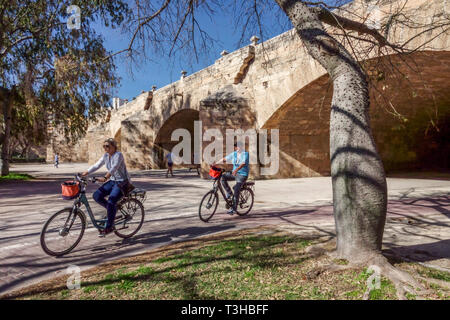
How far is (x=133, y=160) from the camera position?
22312 millimetres

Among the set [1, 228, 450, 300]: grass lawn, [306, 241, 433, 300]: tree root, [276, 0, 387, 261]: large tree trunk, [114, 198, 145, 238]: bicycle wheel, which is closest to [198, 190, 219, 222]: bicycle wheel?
[114, 198, 145, 238]: bicycle wheel

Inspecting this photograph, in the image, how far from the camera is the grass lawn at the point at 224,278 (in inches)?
100

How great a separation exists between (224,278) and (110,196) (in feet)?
6.97

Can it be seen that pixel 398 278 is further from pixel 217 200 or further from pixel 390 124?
pixel 390 124

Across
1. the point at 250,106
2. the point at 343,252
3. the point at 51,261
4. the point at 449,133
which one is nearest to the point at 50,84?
the point at 250,106

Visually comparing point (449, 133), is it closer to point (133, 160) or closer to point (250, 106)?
point (250, 106)

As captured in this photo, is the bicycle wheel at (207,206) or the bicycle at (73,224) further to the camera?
the bicycle wheel at (207,206)

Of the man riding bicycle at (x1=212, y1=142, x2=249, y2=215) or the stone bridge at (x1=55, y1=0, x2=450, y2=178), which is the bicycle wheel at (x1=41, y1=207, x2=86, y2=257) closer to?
the man riding bicycle at (x1=212, y1=142, x2=249, y2=215)

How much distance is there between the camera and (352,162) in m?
2.98

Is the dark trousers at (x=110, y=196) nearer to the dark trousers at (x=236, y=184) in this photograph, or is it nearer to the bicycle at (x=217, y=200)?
the bicycle at (x=217, y=200)

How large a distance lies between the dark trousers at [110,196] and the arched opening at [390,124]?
6308 millimetres

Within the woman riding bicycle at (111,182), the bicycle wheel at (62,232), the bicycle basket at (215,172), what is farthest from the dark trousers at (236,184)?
the bicycle wheel at (62,232)

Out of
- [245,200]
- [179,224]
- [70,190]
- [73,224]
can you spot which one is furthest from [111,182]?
[245,200]
